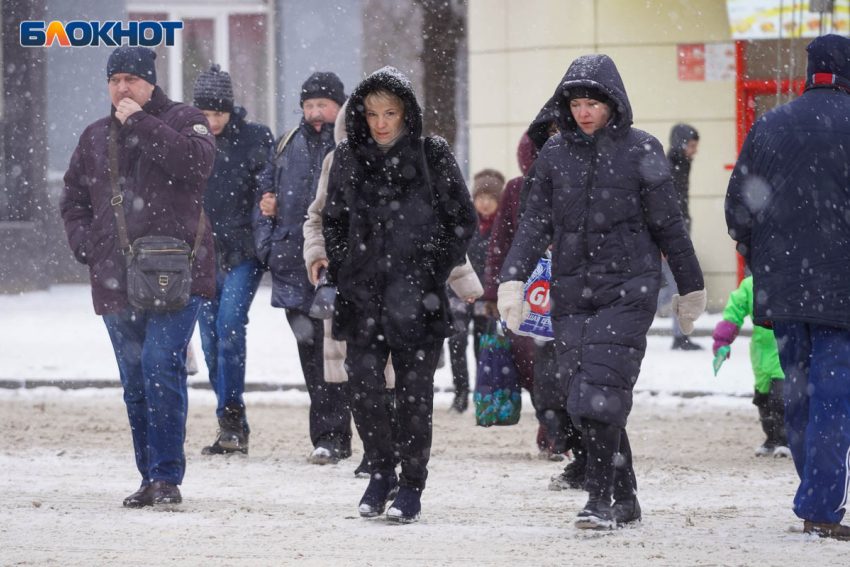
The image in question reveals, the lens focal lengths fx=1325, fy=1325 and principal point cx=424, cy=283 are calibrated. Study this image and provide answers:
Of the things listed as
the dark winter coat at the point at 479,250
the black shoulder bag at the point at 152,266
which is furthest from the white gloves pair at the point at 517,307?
the dark winter coat at the point at 479,250

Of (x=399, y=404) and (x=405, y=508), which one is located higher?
(x=399, y=404)

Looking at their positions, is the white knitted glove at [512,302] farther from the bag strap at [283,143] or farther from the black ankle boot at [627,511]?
the bag strap at [283,143]

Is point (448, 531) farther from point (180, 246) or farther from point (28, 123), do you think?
point (28, 123)

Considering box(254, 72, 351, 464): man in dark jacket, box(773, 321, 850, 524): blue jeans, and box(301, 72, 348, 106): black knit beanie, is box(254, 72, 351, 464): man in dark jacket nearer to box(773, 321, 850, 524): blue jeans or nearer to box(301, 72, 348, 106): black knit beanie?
box(301, 72, 348, 106): black knit beanie

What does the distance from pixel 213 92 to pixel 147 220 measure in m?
2.18

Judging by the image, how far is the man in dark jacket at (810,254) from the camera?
5168 millimetres

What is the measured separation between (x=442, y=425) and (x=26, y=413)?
9.83 ft

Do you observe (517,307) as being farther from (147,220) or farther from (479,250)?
(479,250)

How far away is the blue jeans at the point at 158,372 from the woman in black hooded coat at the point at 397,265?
0.78 meters

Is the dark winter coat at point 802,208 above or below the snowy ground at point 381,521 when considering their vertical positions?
above

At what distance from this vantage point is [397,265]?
18.2 feet

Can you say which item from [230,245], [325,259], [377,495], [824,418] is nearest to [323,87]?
[230,245]

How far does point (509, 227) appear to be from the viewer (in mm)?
7352

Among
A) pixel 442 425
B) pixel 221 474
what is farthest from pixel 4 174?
pixel 221 474
